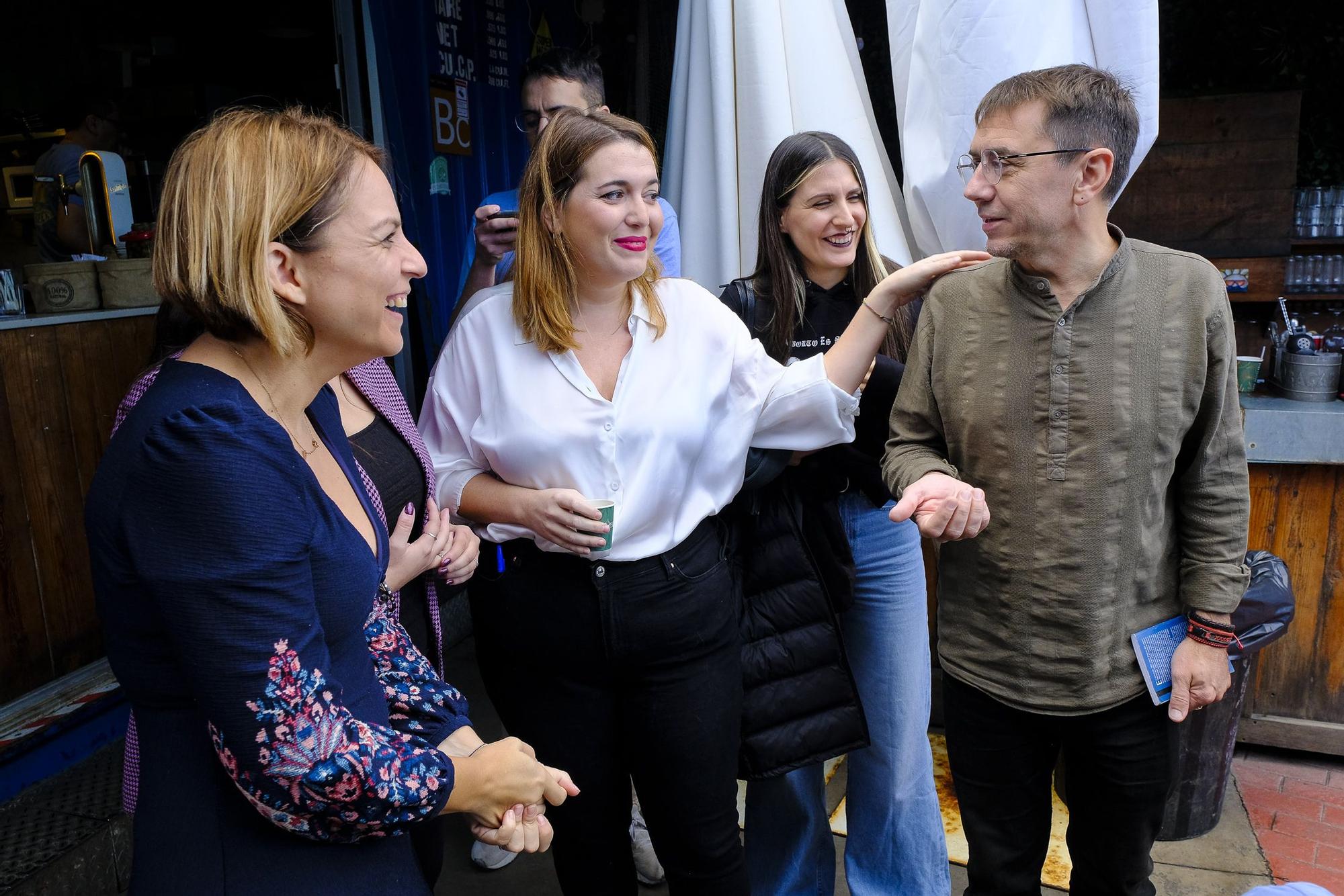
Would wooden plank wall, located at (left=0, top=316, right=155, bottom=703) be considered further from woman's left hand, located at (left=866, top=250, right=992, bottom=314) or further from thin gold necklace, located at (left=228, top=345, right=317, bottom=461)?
woman's left hand, located at (left=866, top=250, right=992, bottom=314)

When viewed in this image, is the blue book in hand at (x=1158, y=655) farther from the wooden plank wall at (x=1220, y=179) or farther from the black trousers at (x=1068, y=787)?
the wooden plank wall at (x=1220, y=179)

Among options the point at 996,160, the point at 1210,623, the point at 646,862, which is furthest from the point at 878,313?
the point at 646,862

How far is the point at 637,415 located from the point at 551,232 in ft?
1.42

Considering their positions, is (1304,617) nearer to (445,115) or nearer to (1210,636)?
(1210,636)

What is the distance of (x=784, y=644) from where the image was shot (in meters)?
2.27

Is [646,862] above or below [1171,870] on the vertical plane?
above

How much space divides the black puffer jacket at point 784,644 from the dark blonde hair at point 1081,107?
0.85m

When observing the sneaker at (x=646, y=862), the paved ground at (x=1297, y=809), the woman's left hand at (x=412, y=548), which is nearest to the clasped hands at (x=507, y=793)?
the woman's left hand at (x=412, y=548)

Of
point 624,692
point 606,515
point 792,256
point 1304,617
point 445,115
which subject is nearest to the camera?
point 606,515

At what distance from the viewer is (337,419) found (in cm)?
153

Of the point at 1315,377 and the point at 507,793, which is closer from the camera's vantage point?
the point at 507,793

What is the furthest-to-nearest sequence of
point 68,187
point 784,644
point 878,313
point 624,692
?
point 68,187 → point 784,644 → point 878,313 → point 624,692

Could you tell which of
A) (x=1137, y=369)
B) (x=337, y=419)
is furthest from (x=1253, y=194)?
(x=337, y=419)

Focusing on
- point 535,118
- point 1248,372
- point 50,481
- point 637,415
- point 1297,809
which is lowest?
point 1297,809
